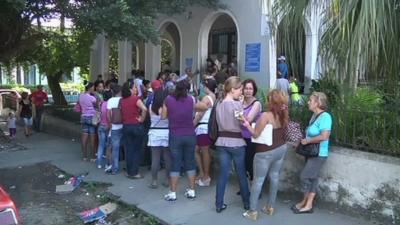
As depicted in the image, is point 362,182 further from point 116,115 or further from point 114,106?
point 114,106

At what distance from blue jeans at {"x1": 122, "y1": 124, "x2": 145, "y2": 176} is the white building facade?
110 inches

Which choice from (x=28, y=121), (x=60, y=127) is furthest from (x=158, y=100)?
(x=28, y=121)

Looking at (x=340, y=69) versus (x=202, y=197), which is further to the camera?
(x=202, y=197)

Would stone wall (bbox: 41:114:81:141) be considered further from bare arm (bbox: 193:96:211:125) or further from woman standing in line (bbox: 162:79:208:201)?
woman standing in line (bbox: 162:79:208:201)

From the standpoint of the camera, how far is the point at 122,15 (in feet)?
32.0

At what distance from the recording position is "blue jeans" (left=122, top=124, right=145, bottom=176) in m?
7.97

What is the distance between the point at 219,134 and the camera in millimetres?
5930

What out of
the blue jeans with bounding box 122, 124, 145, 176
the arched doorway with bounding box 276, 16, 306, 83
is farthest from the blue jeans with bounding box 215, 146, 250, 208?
the blue jeans with bounding box 122, 124, 145, 176

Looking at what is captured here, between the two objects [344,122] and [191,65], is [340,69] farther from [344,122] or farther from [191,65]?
[191,65]

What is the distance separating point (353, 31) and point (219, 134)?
2.51 meters

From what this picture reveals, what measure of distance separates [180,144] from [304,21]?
285 cm

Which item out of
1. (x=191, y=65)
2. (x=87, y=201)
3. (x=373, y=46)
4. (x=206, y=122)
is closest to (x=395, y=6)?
(x=373, y=46)

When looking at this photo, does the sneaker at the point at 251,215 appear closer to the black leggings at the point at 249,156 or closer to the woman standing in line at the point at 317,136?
the woman standing in line at the point at 317,136

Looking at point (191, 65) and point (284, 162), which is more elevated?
point (191, 65)
